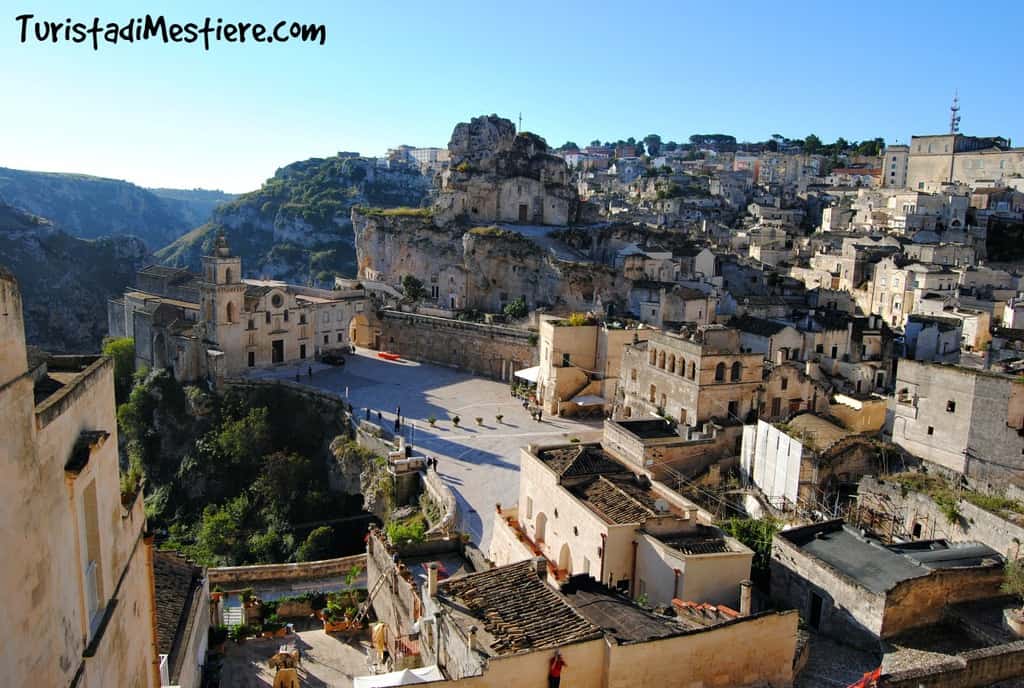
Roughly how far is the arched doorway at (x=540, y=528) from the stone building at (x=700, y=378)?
9.33 m

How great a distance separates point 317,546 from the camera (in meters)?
31.5

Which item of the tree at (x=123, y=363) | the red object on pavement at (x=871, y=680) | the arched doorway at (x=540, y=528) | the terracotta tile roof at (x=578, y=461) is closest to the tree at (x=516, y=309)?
the tree at (x=123, y=363)

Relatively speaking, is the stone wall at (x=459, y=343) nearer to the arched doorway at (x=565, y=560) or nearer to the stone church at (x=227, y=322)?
the stone church at (x=227, y=322)

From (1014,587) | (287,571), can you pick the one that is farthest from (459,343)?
(1014,587)

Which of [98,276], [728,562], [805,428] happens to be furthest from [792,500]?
[98,276]

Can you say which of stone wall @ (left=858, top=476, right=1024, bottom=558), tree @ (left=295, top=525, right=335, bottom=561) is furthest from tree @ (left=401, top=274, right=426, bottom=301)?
stone wall @ (left=858, top=476, right=1024, bottom=558)

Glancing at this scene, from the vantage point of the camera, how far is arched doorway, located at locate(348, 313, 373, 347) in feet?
171

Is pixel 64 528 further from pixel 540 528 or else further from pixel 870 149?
pixel 870 149

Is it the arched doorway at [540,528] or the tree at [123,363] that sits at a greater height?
the arched doorway at [540,528]

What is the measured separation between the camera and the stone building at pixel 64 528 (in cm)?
593

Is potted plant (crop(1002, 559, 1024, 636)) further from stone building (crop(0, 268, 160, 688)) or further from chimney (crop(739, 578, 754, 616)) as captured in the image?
stone building (crop(0, 268, 160, 688))

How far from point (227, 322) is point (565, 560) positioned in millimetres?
29328

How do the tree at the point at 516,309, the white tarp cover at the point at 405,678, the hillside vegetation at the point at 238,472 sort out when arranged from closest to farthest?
the white tarp cover at the point at 405,678
the hillside vegetation at the point at 238,472
the tree at the point at 516,309

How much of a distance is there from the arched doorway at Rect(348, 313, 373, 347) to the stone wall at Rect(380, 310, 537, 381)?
1.09 meters
